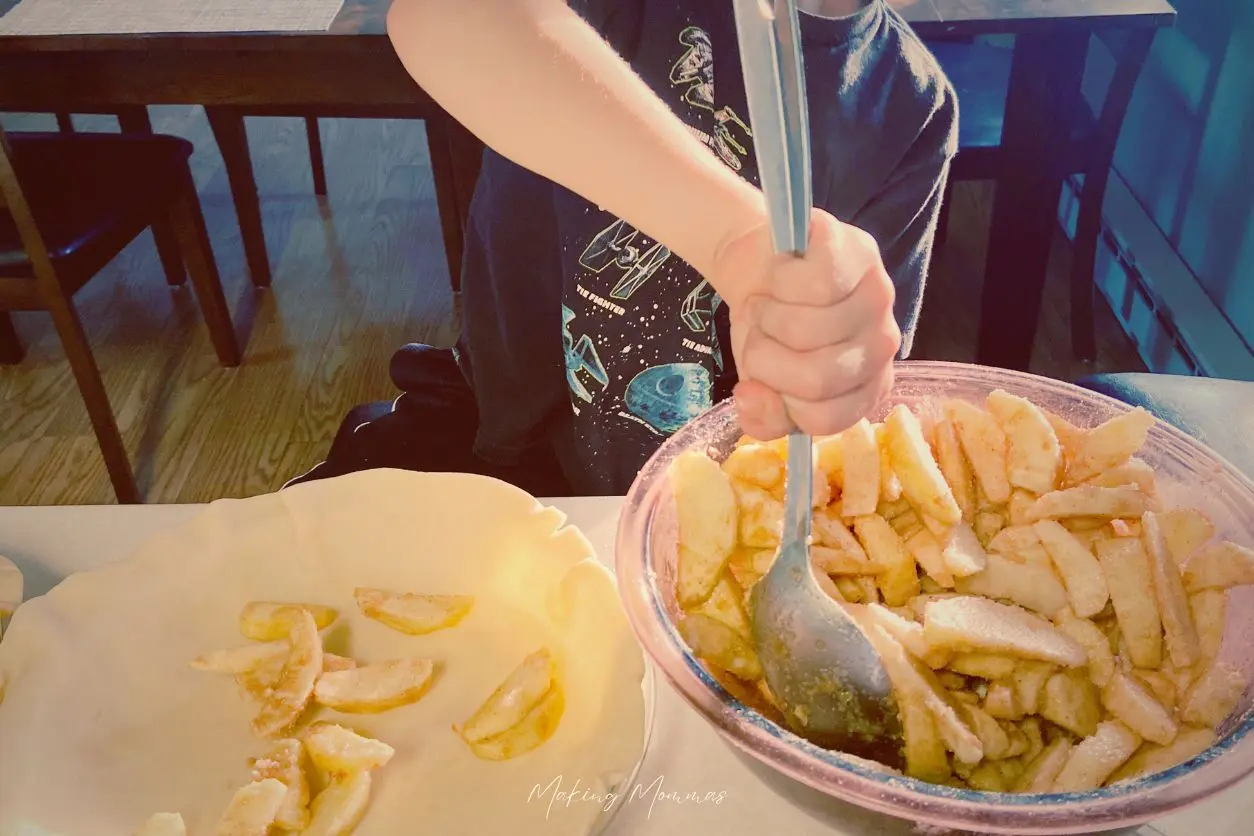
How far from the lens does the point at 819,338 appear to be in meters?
0.58

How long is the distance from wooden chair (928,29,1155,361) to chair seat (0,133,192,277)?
1.65m

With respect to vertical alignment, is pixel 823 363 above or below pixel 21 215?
above

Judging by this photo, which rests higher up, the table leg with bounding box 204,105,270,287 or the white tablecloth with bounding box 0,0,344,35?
the white tablecloth with bounding box 0,0,344,35

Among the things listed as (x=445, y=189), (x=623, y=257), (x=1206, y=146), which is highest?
(x=623, y=257)

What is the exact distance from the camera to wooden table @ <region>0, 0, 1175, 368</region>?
5.87 feet

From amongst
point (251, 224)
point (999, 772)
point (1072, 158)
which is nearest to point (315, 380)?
point (251, 224)

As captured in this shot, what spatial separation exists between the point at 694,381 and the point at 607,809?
606mm

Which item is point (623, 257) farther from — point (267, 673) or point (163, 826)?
point (163, 826)

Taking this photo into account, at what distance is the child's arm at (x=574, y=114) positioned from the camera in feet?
2.45

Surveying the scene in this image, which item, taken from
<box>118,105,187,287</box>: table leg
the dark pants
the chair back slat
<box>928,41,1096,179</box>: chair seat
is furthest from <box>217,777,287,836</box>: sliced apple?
<box>118,105,187,287</box>: table leg

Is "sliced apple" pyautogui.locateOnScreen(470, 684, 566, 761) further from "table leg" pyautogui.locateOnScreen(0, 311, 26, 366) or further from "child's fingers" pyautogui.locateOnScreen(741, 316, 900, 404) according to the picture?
"table leg" pyautogui.locateOnScreen(0, 311, 26, 366)

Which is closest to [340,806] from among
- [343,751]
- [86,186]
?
[343,751]

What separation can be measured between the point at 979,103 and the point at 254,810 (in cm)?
199

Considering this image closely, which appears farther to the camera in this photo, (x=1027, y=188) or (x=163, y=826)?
(x=1027, y=188)
